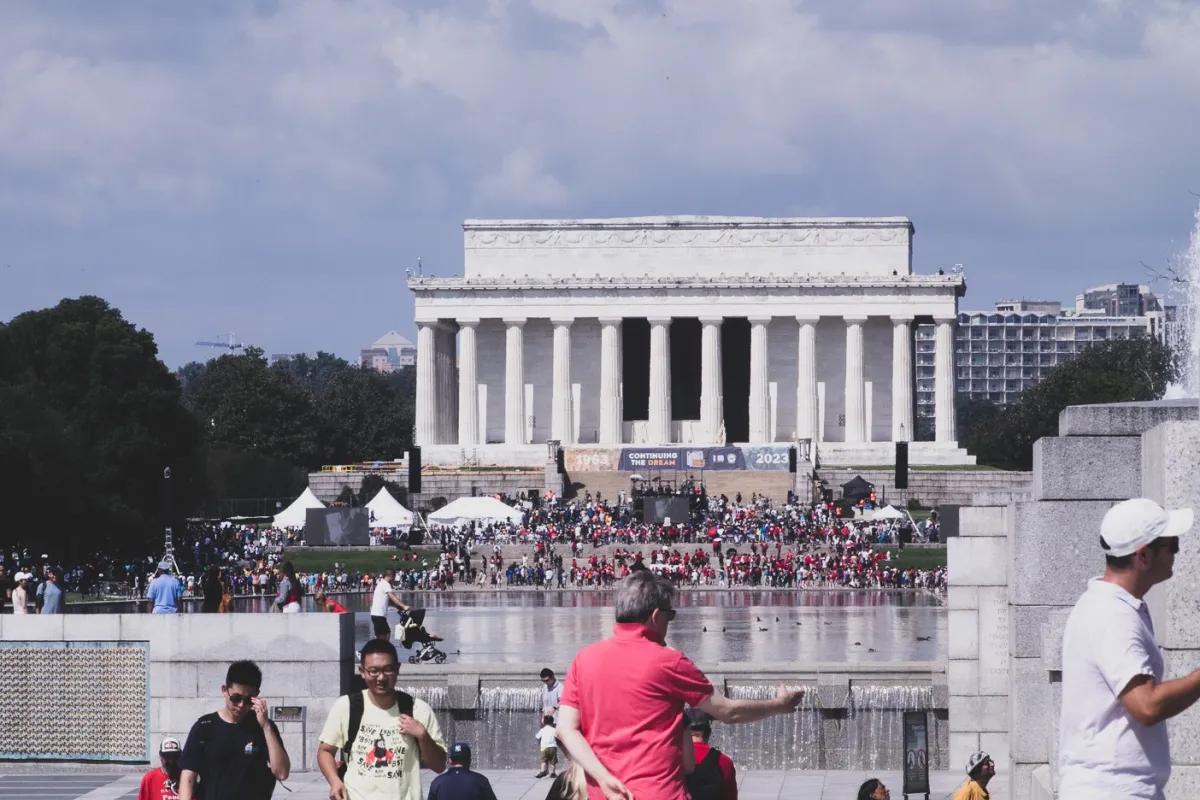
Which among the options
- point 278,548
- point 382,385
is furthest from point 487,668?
point 382,385

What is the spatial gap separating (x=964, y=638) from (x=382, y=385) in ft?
499

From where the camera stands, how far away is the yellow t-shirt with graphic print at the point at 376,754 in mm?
11922

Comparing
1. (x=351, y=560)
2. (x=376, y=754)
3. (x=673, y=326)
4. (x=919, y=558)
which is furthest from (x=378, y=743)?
(x=673, y=326)

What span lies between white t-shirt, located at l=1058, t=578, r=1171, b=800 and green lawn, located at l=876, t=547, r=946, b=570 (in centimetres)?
6458

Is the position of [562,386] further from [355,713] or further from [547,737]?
[355,713]

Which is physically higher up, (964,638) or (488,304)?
(488,304)

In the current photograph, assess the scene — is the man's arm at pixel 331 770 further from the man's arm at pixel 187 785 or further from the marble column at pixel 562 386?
the marble column at pixel 562 386

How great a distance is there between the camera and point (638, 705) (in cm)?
955

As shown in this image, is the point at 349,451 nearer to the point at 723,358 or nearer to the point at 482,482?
the point at 723,358

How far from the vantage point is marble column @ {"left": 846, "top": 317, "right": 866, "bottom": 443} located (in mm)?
117125

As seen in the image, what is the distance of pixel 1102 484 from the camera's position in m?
14.8

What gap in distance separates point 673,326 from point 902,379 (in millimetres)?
13649

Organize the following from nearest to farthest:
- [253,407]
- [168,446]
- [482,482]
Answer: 1. [168,446]
2. [482,482]
3. [253,407]

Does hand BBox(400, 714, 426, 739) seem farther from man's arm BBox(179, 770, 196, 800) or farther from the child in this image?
the child
